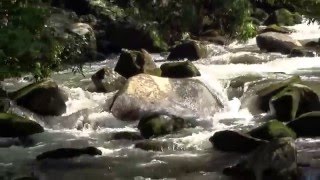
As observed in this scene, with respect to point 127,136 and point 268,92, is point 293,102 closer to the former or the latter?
point 268,92

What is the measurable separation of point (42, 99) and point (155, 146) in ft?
12.1

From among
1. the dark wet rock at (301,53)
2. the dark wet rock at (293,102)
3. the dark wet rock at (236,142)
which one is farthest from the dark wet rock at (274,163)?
the dark wet rock at (301,53)

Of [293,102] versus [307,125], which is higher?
[293,102]

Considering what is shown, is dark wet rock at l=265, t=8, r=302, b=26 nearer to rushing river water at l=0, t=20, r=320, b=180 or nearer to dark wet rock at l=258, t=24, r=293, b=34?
dark wet rock at l=258, t=24, r=293, b=34

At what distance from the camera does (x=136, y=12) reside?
7.60 metres

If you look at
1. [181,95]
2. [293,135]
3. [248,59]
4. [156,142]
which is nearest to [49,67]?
[156,142]

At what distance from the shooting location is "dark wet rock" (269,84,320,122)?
1269 cm

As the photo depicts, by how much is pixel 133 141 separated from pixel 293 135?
3.02 meters

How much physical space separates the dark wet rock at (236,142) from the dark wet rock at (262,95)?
2865mm

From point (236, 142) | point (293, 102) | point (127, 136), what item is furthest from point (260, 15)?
point (236, 142)

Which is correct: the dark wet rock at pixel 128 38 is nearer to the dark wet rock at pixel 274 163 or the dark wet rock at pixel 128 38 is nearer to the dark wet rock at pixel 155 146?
the dark wet rock at pixel 155 146

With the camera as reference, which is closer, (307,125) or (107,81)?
(307,125)

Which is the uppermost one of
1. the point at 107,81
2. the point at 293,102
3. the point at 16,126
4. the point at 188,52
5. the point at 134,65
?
the point at 188,52

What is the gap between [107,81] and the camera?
15.5 m
